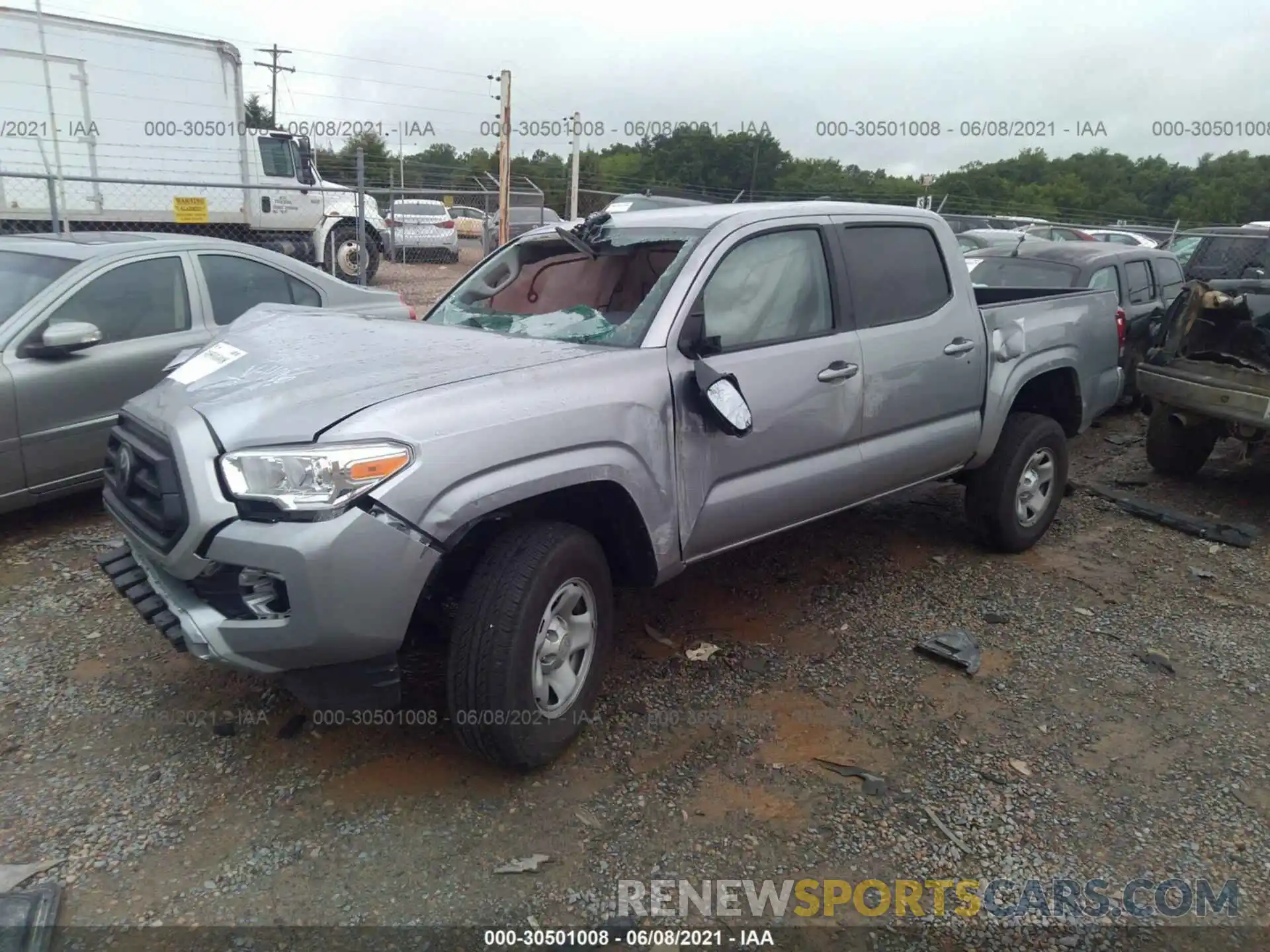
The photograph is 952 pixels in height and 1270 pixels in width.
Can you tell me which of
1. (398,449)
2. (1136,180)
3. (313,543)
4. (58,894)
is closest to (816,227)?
(398,449)

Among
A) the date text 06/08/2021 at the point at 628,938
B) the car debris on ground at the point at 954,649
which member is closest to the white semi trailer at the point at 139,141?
the car debris on ground at the point at 954,649

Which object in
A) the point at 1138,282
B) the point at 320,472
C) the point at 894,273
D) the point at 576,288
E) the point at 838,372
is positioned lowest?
the point at 320,472

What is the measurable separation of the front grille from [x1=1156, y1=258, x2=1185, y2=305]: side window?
8.88m

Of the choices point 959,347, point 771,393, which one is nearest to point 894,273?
point 959,347

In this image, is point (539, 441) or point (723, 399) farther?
point (723, 399)

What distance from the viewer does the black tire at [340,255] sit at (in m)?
15.3

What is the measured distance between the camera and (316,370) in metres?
2.88

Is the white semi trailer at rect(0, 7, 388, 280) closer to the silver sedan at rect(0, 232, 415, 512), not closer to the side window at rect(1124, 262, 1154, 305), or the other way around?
the silver sedan at rect(0, 232, 415, 512)

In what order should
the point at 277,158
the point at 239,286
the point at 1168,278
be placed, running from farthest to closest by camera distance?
the point at 277,158, the point at 1168,278, the point at 239,286

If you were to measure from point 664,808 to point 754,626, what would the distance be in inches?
55.5

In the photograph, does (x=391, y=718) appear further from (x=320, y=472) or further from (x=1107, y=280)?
(x=1107, y=280)

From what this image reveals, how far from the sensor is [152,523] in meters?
2.78

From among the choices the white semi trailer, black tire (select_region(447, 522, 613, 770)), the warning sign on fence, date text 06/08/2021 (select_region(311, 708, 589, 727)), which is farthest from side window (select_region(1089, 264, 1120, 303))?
the warning sign on fence

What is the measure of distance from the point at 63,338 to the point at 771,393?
3.52 metres
